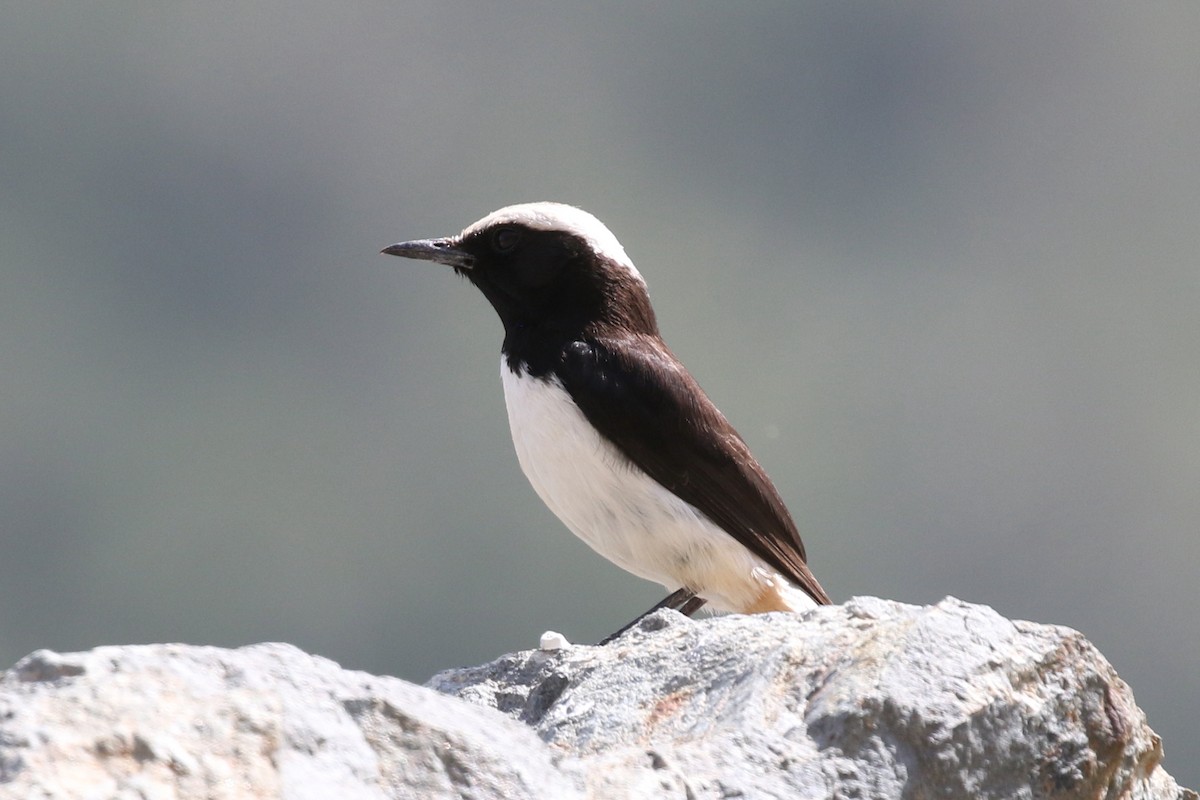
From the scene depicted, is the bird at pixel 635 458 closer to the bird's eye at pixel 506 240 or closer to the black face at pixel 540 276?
the black face at pixel 540 276

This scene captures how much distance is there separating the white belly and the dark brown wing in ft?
0.18

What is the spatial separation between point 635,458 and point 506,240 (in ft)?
4.11

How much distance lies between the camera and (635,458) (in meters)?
6.21

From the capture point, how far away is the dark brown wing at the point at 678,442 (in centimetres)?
620

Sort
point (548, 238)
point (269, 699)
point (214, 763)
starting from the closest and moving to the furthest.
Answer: point (214, 763)
point (269, 699)
point (548, 238)

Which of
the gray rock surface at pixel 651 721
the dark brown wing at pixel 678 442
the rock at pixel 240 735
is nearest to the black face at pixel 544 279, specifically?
the dark brown wing at pixel 678 442

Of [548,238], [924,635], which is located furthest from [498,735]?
[548,238]

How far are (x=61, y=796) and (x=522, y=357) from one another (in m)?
4.22

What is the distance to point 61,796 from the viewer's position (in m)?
2.26

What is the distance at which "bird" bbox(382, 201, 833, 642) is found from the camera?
614 centimetres

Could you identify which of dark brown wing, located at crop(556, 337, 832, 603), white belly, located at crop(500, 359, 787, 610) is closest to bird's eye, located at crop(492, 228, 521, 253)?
dark brown wing, located at crop(556, 337, 832, 603)

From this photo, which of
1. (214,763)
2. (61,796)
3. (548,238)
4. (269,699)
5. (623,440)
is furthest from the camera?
(548,238)

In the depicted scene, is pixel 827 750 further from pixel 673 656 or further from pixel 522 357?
pixel 522 357

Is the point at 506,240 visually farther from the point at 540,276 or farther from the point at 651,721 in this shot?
the point at 651,721
